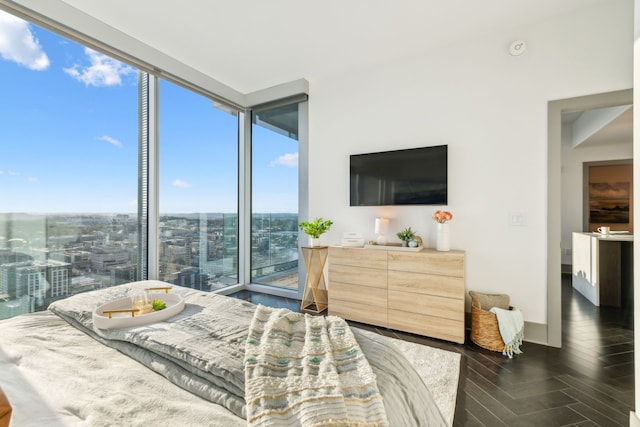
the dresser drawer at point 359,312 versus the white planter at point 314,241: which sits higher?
the white planter at point 314,241

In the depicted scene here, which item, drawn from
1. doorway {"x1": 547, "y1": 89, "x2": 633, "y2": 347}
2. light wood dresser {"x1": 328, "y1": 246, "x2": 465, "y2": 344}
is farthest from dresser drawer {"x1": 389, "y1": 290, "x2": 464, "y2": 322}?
doorway {"x1": 547, "y1": 89, "x2": 633, "y2": 347}

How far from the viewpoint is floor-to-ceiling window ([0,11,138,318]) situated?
2168 mm

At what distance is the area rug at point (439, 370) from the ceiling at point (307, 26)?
110 inches

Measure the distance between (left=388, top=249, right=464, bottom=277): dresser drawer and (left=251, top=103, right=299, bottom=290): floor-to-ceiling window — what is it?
1585 mm

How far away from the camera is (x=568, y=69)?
2.40m

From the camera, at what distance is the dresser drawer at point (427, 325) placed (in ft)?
8.07

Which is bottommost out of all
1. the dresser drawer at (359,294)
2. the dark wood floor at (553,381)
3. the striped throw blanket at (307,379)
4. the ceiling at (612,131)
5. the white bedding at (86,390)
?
the dark wood floor at (553,381)

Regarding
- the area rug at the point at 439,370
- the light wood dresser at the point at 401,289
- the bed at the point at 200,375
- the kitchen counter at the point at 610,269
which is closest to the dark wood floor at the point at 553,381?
the area rug at the point at 439,370

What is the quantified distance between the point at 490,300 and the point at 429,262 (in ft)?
2.21

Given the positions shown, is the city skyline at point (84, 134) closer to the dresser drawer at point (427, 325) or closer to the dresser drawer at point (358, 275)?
the dresser drawer at point (358, 275)

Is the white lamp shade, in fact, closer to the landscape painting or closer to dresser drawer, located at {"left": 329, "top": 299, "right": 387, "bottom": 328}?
dresser drawer, located at {"left": 329, "top": 299, "right": 387, "bottom": 328}

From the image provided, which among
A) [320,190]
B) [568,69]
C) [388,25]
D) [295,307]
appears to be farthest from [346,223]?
[568,69]

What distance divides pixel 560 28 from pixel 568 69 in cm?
37

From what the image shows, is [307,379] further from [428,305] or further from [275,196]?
Result: [275,196]
